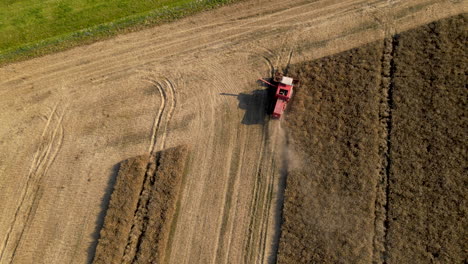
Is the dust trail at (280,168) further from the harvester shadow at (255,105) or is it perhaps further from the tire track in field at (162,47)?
the tire track in field at (162,47)

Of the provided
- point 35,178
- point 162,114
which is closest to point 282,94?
point 162,114

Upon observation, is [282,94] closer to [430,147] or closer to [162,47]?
[430,147]

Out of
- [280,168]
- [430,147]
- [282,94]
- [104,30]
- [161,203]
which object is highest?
[104,30]

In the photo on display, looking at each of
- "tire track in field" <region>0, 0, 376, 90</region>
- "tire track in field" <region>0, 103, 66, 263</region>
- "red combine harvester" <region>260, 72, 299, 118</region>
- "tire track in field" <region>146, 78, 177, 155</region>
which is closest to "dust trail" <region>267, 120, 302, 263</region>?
"red combine harvester" <region>260, 72, 299, 118</region>

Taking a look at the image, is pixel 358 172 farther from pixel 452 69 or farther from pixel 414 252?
pixel 452 69

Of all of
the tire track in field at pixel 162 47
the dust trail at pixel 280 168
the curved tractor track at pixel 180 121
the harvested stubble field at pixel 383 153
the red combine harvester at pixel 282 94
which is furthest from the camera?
the tire track in field at pixel 162 47

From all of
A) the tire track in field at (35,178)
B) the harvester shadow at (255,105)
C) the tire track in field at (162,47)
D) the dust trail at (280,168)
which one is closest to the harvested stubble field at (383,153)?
the dust trail at (280,168)

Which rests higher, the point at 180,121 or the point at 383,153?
the point at 180,121
